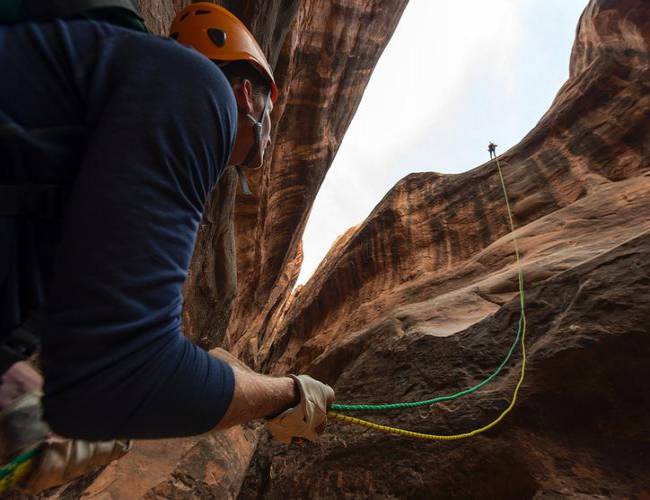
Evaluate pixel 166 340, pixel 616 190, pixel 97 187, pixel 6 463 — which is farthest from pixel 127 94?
pixel 616 190

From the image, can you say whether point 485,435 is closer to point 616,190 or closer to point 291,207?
point 616,190

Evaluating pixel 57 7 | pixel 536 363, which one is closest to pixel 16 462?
pixel 57 7

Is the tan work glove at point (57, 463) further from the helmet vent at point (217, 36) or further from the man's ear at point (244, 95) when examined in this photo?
the helmet vent at point (217, 36)

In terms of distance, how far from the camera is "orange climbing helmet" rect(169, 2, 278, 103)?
3.16 meters

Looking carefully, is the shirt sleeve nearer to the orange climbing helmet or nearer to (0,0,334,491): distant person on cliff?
(0,0,334,491): distant person on cliff

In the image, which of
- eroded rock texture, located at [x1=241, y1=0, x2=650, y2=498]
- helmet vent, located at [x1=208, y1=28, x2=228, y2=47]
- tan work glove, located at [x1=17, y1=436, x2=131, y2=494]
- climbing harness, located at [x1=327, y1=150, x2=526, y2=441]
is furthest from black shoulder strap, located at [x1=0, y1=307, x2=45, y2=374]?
eroded rock texture, located at [x1=241, y1=0, x2=650, y2=498]

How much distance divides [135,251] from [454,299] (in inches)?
227

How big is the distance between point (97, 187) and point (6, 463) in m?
1.49

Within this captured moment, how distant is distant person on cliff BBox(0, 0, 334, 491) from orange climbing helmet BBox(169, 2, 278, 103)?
1471 mm

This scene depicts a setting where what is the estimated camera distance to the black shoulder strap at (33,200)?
1.30 metres

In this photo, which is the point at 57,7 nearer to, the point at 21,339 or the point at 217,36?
the point at 21,339

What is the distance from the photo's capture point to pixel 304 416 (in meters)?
2.41

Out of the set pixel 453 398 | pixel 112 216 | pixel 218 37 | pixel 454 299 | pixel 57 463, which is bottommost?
pixel 57 463

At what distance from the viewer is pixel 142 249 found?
50.8 inches
